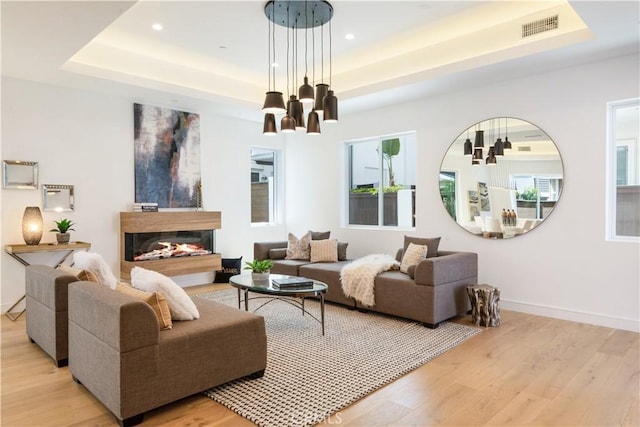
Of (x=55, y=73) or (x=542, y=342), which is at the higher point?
(x=55, y=73)

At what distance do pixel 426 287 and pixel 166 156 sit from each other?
414 centimetres

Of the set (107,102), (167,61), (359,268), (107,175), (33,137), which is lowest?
(359,268)

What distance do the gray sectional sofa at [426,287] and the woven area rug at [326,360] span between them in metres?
0.13

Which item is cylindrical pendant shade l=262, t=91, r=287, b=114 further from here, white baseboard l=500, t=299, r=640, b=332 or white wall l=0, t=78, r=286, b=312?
white baseboard l=500, t=299, r=640, b=332

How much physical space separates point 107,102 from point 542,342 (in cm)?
579

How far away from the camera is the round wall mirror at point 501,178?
4.66 metres

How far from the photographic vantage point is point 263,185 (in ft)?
25.0

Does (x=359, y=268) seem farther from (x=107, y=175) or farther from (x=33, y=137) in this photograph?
(x=33, y=137)

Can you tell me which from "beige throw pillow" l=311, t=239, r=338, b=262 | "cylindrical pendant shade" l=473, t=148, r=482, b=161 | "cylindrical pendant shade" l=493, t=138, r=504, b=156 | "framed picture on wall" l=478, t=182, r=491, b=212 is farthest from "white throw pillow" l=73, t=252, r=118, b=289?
"cylindrical pendant shade" l=493, t=138, r=504, b=156

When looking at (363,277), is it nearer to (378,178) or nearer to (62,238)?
(378,178)

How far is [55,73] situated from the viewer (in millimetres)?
4582

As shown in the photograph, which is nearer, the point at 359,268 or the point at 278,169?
the point at 359,268

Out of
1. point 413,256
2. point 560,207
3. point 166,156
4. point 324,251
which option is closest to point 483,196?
point 560,207

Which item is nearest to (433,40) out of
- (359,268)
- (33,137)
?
(359,268)
